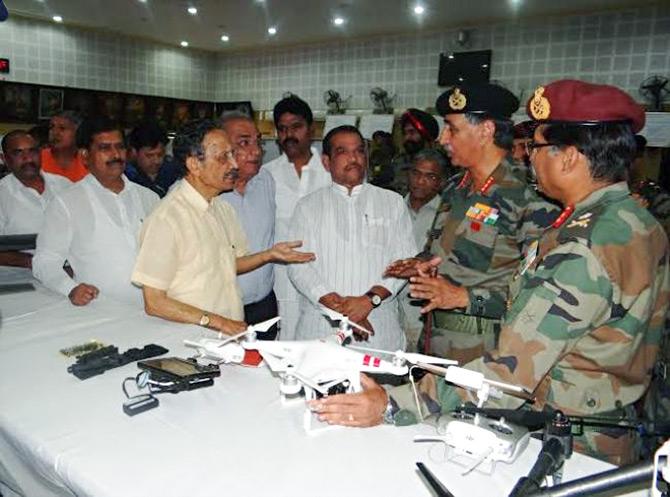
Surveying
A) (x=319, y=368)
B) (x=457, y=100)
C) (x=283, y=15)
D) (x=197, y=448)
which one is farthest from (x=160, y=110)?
(x=197, y=448)

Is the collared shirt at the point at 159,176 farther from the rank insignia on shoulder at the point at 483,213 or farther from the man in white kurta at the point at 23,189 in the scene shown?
the rank insignia on shoulder at the point at 483,213

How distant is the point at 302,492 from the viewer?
110cm

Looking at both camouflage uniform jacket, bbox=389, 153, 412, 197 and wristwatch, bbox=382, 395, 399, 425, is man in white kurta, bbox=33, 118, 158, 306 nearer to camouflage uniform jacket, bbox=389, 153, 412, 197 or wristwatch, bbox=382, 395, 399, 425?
wristwatch, bbox=382, 395, 399, 425

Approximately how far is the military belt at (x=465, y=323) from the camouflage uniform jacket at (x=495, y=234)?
0.06 metres

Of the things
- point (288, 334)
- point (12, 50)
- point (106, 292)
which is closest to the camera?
point (106, 292)

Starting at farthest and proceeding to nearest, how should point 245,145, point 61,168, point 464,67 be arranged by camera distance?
point 464,67 → point 61,168 → point 245,145

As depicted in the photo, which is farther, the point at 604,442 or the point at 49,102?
the point at 49,102

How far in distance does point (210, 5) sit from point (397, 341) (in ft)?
21.2

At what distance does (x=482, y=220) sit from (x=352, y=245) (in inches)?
30.3

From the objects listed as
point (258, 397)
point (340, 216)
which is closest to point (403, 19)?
point (340, 216)

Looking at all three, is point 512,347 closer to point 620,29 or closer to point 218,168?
point 218,168

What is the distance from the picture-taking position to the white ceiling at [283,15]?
22.7 ft

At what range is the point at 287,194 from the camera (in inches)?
133

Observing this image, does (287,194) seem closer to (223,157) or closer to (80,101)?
(223,157)
